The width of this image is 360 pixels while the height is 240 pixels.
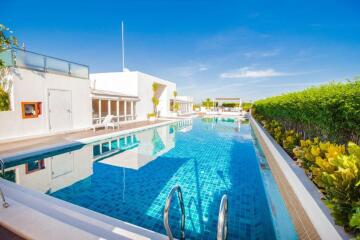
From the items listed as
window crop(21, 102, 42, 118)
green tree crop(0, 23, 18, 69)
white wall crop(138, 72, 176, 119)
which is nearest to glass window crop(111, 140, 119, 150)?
window crop(21, 102, 42, 118)

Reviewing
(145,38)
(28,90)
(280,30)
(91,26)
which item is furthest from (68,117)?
(280,30)

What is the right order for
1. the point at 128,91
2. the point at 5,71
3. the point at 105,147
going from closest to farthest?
1. the point at 5,71
2. the point at 105,147
3. the point at 128,91

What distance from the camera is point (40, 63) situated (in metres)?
10.2

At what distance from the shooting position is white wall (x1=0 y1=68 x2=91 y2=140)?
882 centimetres

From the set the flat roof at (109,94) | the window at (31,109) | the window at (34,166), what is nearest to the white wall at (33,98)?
the window at (31,109)

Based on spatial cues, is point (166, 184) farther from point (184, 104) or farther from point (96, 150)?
point (184, 104)

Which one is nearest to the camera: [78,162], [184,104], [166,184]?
[166,184]

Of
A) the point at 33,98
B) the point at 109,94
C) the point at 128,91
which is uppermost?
the point at 128,91

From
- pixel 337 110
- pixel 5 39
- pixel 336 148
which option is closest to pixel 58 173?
pixel 5 39

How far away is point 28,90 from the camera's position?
9.58 meters

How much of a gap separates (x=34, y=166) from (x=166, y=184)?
5330mm

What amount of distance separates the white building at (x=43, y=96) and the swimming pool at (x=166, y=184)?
3.58 m

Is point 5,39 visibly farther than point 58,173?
Yes

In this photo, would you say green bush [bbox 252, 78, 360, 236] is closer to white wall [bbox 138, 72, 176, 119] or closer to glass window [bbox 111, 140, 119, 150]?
glass window [bbox 111, 140, 119, 150]
